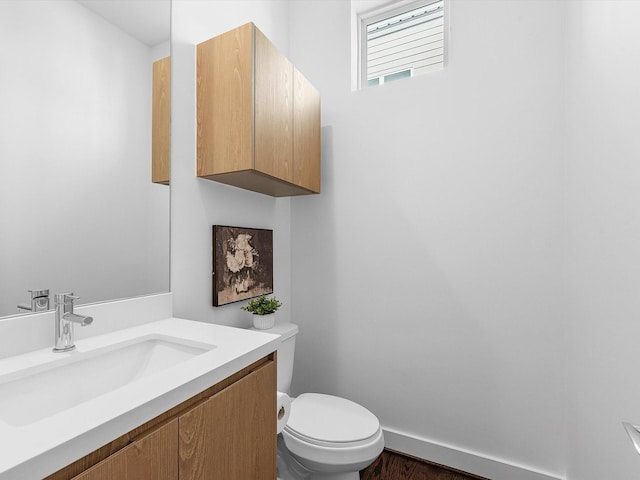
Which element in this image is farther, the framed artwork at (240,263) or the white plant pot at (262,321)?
the white plant pot at (262,321)

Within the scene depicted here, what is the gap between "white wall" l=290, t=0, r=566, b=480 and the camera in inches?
Answer: 58.7

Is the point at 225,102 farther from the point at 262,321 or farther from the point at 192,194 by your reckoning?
the point at 262,321

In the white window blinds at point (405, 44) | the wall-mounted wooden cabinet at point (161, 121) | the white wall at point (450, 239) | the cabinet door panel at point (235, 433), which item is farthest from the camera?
the white window blinds at point (405, 44)

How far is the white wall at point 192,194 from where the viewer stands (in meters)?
1.31

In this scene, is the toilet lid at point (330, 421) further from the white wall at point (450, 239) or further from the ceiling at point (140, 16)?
the ceiling at point (140, 16)

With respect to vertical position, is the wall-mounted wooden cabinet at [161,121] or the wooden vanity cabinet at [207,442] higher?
the wall-mounted wooden cabinet at [161,121]

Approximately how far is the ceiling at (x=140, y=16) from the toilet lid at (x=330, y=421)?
1.58 m

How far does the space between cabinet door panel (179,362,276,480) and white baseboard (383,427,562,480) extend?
1034 millimetres

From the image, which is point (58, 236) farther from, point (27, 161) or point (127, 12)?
point (127, 12)

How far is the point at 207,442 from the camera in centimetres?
72

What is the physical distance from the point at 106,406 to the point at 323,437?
0.94 meters

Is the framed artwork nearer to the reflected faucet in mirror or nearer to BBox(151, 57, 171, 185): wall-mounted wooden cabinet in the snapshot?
BBox(151, 57, 171, 185): wall-mounted wooden cabinet

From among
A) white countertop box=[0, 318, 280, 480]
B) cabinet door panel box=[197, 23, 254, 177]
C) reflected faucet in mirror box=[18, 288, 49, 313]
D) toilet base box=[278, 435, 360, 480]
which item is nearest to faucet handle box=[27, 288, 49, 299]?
reflected faucet in mirror box=[18, 288, 49, 313]

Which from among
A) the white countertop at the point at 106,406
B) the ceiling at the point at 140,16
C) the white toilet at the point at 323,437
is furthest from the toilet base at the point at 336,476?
the ceiling at the point at 140,16
